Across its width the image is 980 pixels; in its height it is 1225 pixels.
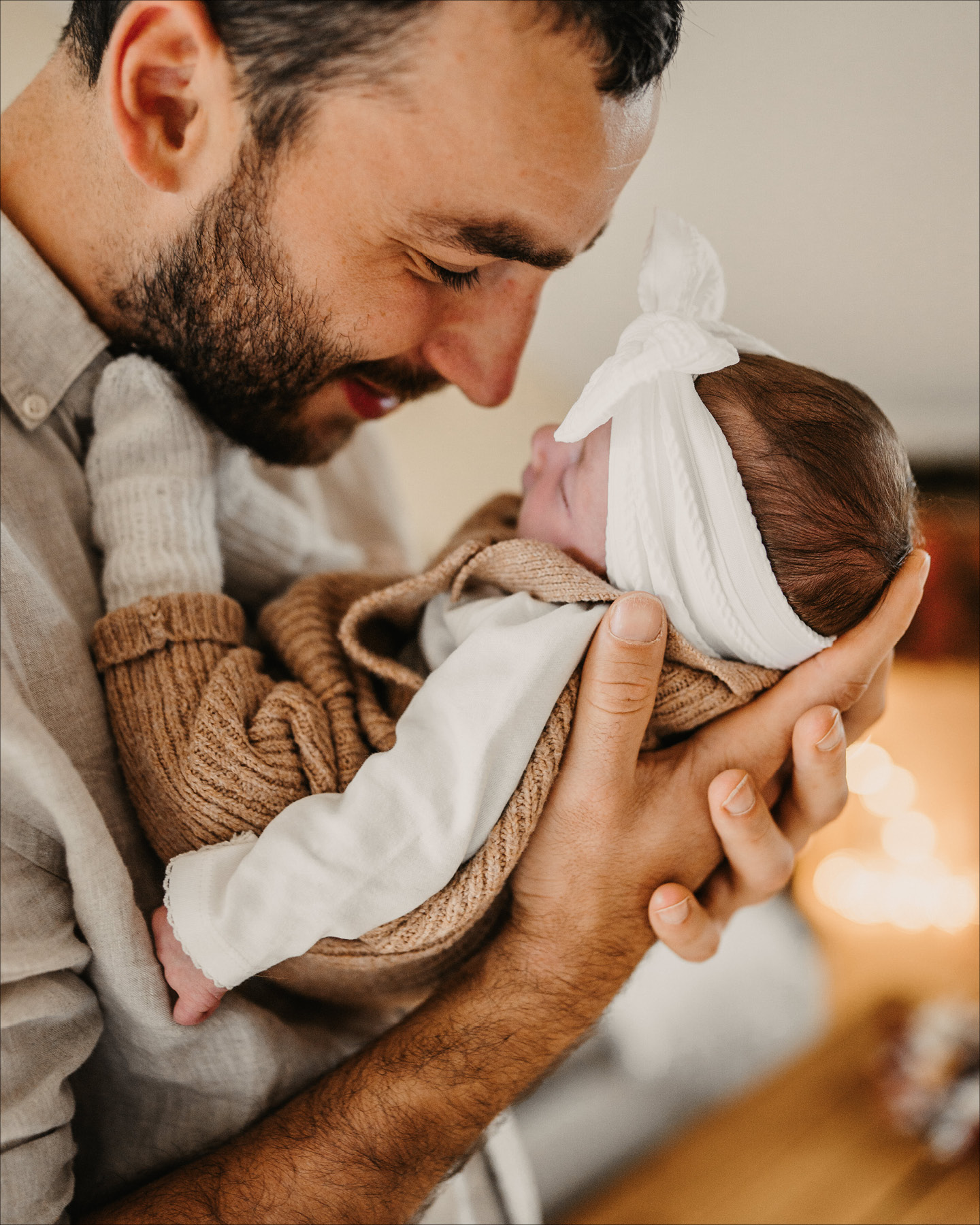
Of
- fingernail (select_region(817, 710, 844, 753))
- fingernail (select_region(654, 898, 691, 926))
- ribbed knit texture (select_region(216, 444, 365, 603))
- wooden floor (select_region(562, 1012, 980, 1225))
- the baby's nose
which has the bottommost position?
wooden floor (select_region(562, 1012, 980, 1225))

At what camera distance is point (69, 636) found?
3.06 feet

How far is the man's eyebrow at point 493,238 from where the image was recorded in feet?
2.99

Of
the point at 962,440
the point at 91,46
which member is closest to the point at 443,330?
the point at 91,46

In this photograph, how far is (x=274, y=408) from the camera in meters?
1.18

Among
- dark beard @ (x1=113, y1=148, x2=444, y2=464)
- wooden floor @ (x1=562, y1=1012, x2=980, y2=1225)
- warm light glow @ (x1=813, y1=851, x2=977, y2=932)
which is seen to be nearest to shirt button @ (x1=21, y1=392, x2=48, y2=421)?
dark beard @ (x1=113, y1=148, x2=444, y2=464)

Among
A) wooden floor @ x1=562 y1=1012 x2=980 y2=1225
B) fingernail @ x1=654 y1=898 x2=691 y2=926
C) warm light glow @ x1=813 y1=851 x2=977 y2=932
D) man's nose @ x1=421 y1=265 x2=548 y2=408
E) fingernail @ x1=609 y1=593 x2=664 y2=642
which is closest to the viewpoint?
fingernail @ x1=609 y1=593 x2=664 y2=642

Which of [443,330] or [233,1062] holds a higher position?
[443,330]

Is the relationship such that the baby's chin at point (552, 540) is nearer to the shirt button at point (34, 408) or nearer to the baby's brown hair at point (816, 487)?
the baby's brown hair at point (816, 487)

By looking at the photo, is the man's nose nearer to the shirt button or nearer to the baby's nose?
the baby's nose

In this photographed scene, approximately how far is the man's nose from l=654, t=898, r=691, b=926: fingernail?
2.38 ft

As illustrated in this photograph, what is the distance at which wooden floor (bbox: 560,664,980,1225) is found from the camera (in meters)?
2.39

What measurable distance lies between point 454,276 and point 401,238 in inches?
3.8

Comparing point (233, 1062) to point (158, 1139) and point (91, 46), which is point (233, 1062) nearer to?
point (158, 1139)

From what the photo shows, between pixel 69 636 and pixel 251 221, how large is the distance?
1.74 ft
